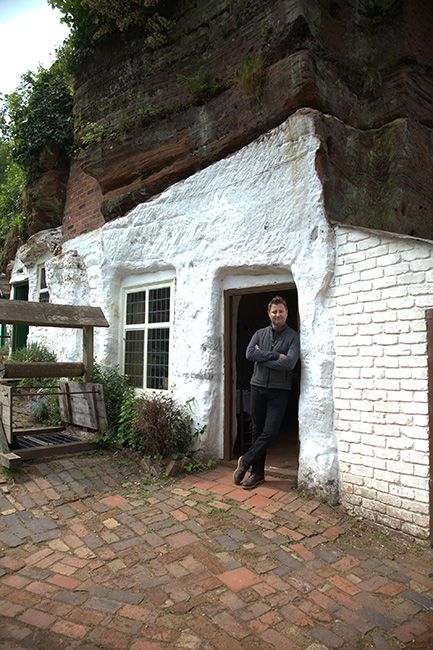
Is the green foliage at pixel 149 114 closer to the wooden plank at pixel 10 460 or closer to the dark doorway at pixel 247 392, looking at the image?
the dark doorway at pixel 247 392

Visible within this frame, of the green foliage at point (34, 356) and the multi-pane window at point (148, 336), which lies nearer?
the multi-pane window at point (148, 336)

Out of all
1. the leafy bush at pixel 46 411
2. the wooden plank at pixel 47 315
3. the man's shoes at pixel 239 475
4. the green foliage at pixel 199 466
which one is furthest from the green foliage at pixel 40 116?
the man's shoes at pixel 239 475

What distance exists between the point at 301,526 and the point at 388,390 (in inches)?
58.0

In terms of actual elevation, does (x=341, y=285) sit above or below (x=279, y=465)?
above

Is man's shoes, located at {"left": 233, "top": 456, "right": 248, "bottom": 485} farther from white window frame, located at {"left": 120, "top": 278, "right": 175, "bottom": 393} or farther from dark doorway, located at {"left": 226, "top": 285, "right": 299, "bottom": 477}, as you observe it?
white window frame, located at {"left": 120, "top": 278, "right": 175, "bottom": 393}

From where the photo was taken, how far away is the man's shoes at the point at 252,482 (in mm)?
4887

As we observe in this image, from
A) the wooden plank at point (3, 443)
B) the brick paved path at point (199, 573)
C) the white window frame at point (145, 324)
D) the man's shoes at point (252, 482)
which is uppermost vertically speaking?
the white window frame at point (145, 324)

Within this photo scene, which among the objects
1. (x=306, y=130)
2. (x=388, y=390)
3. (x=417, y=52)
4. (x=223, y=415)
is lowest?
(x=223, y=415)

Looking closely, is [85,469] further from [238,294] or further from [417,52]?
[417,52]

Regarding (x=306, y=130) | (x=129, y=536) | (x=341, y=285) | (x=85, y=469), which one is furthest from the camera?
(x=85, y=469)

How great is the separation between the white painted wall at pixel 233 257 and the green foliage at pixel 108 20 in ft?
8.86

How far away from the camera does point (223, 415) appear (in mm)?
5824

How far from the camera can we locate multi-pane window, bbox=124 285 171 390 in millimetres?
6766

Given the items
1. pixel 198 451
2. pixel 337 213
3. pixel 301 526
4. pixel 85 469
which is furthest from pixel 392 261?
pixel 85 469
